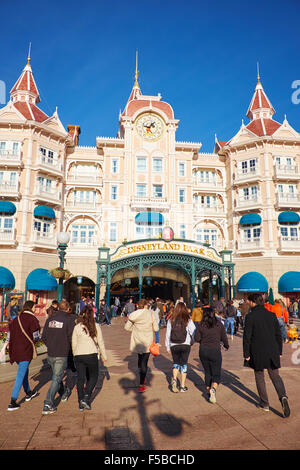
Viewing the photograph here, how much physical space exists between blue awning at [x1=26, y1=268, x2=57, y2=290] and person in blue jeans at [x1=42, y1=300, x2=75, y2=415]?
798 inches

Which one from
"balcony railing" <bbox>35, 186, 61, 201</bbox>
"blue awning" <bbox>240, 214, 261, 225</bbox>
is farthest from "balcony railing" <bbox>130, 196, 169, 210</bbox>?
"blue awning" <bbox>240, 214, 261, 225</bbox>

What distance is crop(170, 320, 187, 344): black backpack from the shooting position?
6.49 metres

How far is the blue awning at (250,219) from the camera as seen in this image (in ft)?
94.9

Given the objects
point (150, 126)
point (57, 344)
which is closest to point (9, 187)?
point (150, 126)

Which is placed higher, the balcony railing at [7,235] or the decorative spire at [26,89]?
the decorative spire at [26,89]

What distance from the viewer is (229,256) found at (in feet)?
85.4

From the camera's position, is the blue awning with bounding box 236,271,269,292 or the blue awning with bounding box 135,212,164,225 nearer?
the blue awning with bounding box 236,271,269,292

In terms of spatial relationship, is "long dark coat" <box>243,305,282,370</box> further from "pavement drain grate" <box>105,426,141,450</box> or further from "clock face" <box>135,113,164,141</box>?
"clock face" <box>135,113,164,141</box>

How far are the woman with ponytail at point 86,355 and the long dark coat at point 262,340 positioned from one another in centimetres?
258

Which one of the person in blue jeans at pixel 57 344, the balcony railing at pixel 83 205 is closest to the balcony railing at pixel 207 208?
the balcony railing at pixel 83 205

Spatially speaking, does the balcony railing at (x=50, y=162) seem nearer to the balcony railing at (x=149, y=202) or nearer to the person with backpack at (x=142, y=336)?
the balcony railing at (x=149, y=202)

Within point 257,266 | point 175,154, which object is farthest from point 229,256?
point 175,154

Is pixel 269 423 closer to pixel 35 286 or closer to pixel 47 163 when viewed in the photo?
pixel 35 286
